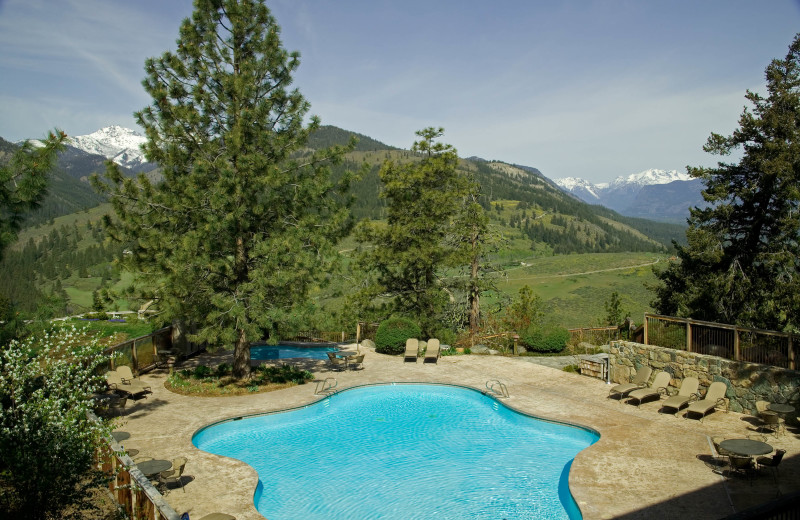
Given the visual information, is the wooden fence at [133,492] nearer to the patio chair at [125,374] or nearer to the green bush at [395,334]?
the patio chair at [125,374]

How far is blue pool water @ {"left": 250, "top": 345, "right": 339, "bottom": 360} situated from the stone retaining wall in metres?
12.2

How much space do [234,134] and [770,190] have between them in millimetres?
19621

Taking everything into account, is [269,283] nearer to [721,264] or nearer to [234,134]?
[234,134]

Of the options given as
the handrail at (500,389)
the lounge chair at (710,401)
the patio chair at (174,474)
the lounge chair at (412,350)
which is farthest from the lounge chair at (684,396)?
the patio chair at (174,474)

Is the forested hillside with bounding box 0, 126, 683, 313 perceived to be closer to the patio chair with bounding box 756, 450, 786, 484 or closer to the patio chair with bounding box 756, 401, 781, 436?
the patio chair with bounding box 756, 401, 781, 436

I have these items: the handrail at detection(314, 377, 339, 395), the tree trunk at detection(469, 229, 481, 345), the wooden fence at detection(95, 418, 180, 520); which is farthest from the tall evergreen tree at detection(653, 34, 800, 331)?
the wooden fence at detection(95, 418, 180, 520)

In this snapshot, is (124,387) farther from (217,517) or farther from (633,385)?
(633,385)

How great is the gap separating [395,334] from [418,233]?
18.0 feet

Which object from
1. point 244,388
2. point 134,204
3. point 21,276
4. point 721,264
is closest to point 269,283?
point 244,388

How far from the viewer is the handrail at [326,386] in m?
15.4

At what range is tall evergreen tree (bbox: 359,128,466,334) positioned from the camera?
23531 millimetres

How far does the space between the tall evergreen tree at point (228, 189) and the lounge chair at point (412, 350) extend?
20.5ft

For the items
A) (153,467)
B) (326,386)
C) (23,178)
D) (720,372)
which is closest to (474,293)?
(326,386)

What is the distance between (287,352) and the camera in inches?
906
